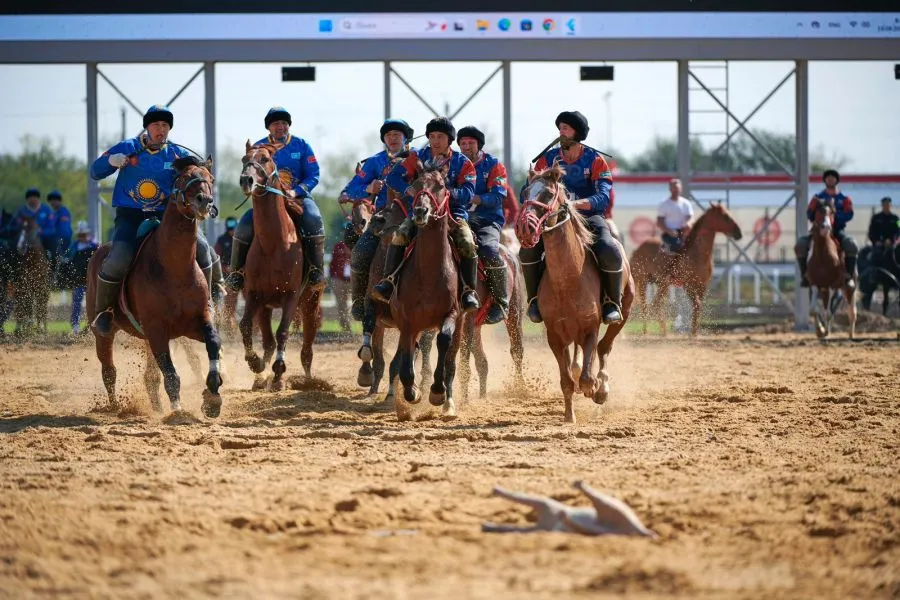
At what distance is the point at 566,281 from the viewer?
10.1 meters

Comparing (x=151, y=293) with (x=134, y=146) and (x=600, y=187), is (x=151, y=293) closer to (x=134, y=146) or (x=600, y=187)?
(x=134, y=146)

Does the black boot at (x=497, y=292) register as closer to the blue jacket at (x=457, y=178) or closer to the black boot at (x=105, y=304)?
the blue jacket at (x=457, y=178)

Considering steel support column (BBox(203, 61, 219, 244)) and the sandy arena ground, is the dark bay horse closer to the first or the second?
the sandy arena ground

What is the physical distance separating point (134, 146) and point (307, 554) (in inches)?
248

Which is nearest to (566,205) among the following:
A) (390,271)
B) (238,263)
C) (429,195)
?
(429,195)

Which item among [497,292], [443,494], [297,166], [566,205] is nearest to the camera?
[443,494]

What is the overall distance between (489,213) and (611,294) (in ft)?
5.48

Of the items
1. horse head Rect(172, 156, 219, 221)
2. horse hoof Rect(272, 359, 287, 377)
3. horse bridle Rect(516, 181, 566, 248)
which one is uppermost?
horse head Rect(172, 156, 219, 221)

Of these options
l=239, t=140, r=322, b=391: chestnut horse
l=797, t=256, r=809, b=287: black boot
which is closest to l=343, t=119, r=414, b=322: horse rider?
l=239, t=140, r=322, b=391: chestnut horse

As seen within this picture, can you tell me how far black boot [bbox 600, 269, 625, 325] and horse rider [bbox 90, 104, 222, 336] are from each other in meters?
3.53

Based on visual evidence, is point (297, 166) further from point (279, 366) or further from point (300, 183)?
point (279, 366)

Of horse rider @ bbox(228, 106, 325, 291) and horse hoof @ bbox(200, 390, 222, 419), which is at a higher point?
horse rider @ bbox(228, 106, 325, 291)

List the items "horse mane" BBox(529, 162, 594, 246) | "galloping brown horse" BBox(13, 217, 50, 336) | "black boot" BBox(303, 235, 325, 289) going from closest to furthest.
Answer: "horse mane" BBox(529, 162, 594, 246) < "black boot" BBox(303, 235, 325, 289) < "galloping brown horse" BBox(13, 217, 50, 336)

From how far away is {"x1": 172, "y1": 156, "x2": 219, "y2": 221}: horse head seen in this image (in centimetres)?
982
